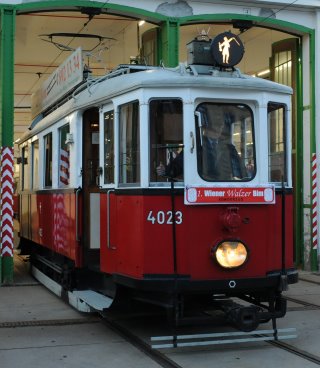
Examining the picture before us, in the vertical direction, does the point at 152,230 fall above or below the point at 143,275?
above

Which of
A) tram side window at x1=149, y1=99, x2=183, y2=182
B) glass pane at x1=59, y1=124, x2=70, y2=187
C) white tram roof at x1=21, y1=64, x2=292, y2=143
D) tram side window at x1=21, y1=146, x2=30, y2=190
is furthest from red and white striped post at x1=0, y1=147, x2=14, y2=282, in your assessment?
tram side window at x1=149, y1=99, x2=183, y2=182

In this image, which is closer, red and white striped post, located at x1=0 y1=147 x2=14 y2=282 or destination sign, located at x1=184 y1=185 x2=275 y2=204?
destination sign, located at x1=184 y1=185 x2=275 y2=204

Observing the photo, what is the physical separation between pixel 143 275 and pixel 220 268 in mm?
746

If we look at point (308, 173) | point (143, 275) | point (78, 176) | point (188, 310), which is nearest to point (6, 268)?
point (78, 176)

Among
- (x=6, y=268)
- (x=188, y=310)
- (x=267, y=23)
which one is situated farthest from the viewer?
(x=267, y=23)

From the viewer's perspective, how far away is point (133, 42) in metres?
14.1

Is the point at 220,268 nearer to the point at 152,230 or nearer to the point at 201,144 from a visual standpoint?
the point at 152,230

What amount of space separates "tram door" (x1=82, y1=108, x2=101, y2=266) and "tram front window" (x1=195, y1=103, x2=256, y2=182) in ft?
5.37

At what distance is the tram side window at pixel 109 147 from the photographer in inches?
249

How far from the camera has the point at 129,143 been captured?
593cm

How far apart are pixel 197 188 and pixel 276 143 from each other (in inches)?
43.3

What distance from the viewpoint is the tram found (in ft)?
18.4

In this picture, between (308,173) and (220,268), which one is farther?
(308,173)

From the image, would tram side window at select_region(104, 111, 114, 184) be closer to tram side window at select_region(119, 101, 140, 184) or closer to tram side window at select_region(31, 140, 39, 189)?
tram side window at select_region(119, 101, 140, 184)
